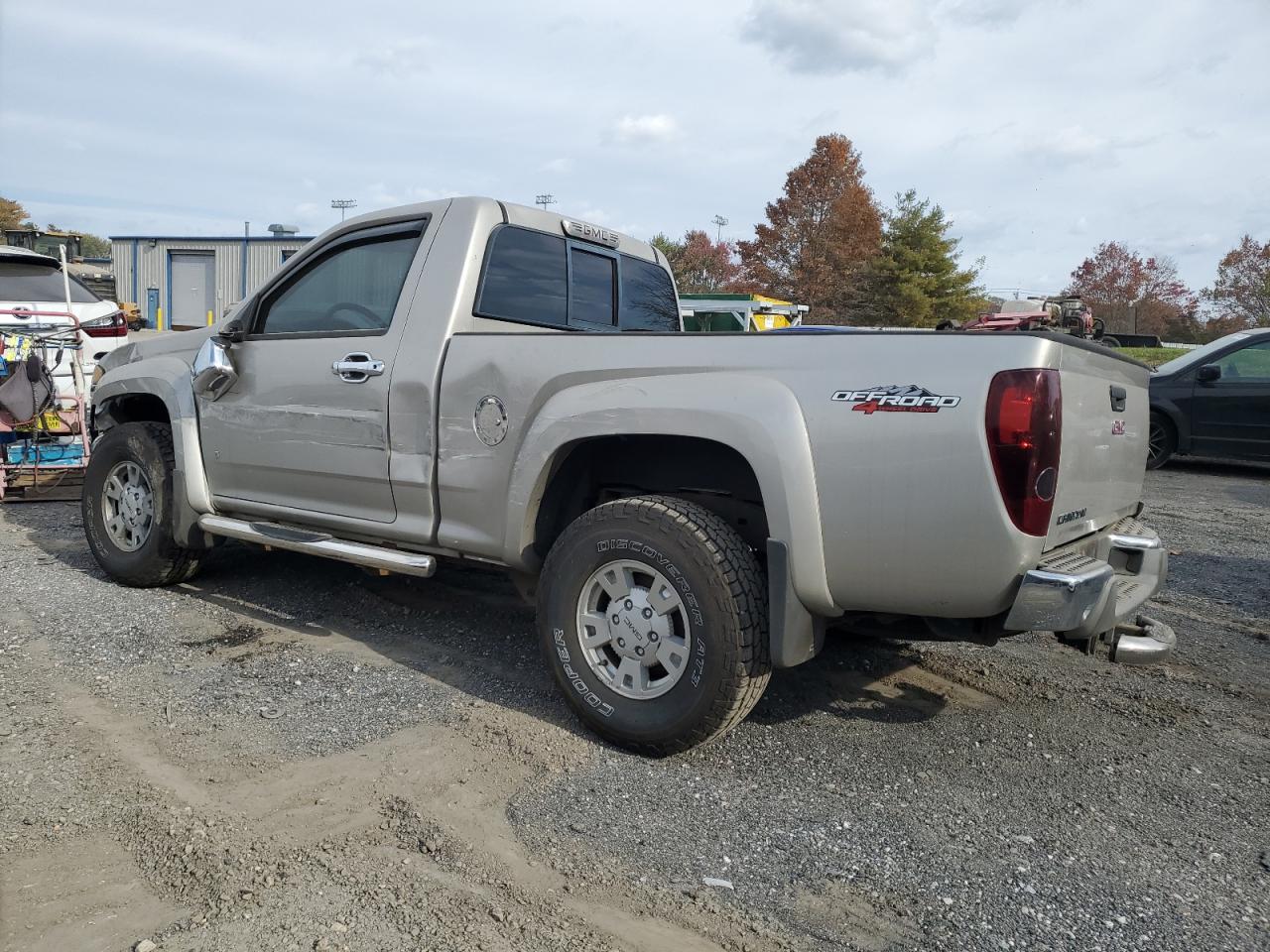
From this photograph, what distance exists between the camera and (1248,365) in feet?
34.0

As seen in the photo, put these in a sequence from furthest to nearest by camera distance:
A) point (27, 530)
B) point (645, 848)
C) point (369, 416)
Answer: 1. point (27, 530)
2. point (369, 416)
3. point (645, 848)

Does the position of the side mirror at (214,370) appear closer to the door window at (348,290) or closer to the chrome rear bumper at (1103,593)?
the door window at (348,290)

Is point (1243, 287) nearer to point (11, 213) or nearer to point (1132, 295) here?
point (1132, 295)

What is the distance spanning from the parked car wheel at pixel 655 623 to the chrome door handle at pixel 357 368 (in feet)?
4.04

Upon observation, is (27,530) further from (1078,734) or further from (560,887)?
(1078,734)

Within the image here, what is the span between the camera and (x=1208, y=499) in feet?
29.2

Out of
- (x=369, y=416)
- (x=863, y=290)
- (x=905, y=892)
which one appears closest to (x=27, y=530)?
(x=369, y=416)

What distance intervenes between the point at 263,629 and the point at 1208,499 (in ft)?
27.4

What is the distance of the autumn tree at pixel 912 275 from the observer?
33938 mm

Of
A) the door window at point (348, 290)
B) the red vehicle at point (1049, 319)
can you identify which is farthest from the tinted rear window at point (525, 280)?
the red vehicle at point (1049, 319)

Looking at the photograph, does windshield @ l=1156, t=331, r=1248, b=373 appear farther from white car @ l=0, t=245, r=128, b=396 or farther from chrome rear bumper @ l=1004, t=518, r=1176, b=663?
white car @ l=0, t=245, r=128, b=396

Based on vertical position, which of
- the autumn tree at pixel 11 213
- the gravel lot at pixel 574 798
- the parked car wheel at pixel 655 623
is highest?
the autumn tree at pixel 11 213

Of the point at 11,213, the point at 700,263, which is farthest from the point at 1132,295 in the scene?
the point at 11,213

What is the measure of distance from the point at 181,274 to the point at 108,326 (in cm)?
3066
